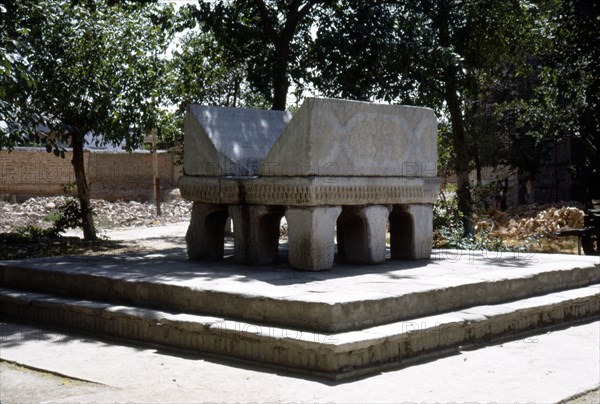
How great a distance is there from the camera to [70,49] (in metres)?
13.8

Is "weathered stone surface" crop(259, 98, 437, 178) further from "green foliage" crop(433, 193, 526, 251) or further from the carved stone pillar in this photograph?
"green foliage" crop(433, 193, 526, 251)

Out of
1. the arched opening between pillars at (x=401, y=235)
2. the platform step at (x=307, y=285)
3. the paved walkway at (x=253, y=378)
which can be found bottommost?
the paved walkway at (x=253, y=378)

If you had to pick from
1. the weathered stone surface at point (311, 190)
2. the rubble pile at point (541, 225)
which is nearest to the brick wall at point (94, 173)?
the rubble pile at point (541, 225)

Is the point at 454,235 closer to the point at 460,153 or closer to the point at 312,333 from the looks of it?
the point at 460,153

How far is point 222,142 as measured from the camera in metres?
8.09

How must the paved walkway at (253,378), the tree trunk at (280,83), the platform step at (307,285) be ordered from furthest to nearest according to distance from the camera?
the tree trunk at (280,83)
the platform step at (307,285)
the paved walkway at (253,378)

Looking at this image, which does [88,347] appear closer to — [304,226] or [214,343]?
[214,343]

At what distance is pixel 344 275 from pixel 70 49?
8791mm

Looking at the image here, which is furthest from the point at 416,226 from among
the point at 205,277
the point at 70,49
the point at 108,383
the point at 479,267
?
the point at 70,49

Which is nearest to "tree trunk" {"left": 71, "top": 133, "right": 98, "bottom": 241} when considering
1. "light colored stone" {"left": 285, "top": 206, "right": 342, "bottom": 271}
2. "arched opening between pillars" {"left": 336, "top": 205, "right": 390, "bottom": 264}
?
"arched opening between pillars" {"left": 336, "top": 205, "right": 390, "bottom": 264}

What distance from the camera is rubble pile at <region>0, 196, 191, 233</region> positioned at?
71.9 feet

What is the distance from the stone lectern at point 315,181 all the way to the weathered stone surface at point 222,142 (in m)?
0.01

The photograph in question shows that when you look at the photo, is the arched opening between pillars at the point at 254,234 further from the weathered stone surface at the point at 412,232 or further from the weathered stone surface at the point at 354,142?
the weathered stone surface at the point at 412,232

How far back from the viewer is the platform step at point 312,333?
522 cm
